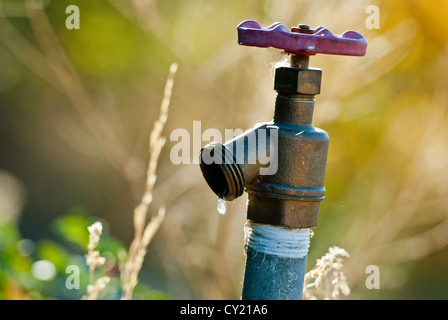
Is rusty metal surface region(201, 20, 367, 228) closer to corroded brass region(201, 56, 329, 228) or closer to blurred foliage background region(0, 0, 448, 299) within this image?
corroded brass region(201, 56, 329, 228)

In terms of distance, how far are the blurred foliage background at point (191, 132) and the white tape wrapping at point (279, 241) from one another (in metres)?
0.99

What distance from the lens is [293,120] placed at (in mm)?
1435

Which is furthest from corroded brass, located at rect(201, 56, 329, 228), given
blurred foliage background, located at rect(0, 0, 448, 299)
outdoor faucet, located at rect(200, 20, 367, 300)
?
blurred foliage background, located at rect(0, 0, 448, 299)

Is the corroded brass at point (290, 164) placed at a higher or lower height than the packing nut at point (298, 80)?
lower

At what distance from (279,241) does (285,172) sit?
0.48 ft

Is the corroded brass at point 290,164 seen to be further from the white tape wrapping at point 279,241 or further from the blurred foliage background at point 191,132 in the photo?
the blurred foliage background at point 191,132

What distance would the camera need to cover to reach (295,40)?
136cm

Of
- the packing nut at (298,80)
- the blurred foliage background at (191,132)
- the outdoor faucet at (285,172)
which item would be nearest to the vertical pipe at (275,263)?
the outdoor faucet at (285,172)

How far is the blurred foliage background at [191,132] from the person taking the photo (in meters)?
2.81

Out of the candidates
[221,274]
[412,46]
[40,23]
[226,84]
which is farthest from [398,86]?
[40,23]

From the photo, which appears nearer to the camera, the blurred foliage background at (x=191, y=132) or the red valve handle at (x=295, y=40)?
the red valve handle at (x=295, y=40)

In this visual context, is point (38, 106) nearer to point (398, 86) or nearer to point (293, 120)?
point (398, 86)
